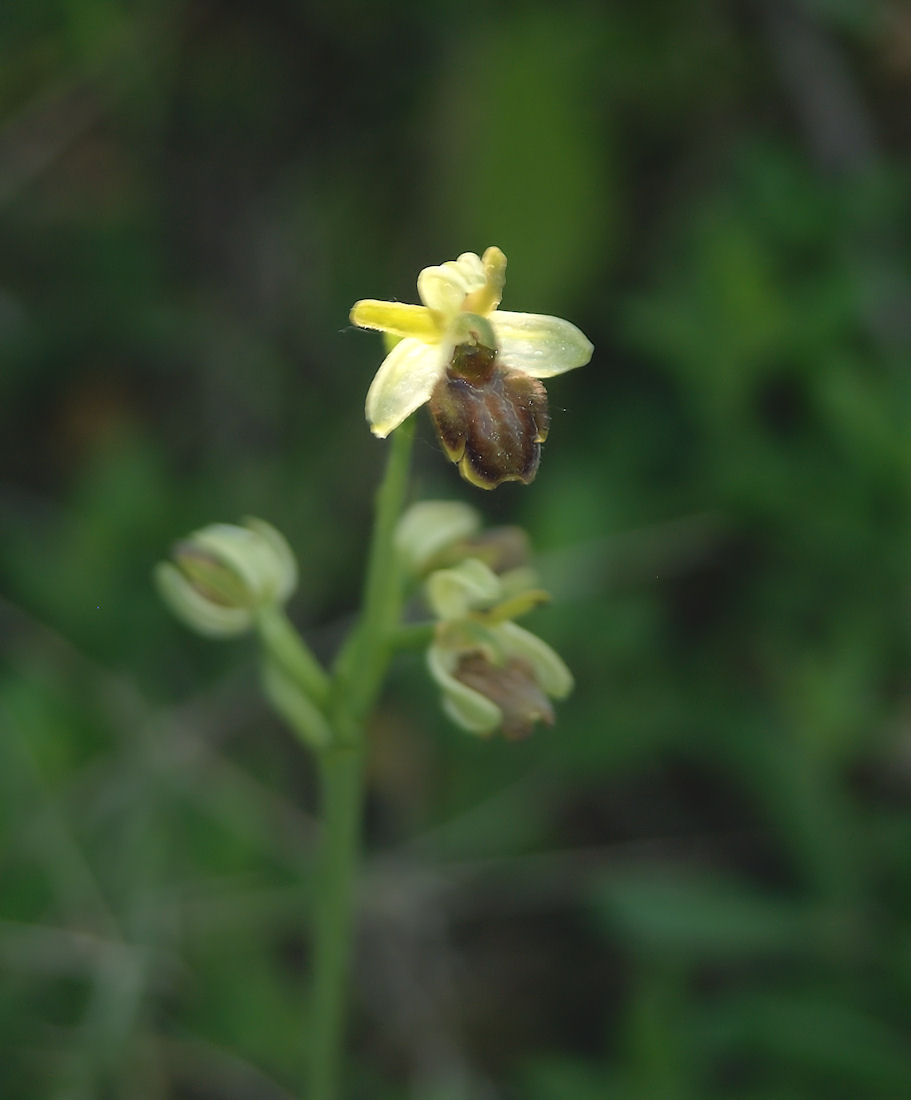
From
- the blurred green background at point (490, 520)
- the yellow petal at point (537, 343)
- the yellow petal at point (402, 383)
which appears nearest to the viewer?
the yellow petal at point (402, 383)

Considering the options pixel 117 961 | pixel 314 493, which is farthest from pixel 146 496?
pixel 117 961

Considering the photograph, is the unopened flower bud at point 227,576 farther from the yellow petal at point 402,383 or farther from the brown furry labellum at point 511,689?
the yellow petal at point 402,383

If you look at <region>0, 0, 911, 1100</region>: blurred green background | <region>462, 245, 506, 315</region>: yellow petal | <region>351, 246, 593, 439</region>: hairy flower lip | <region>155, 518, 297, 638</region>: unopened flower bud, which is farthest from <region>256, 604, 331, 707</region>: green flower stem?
<region>0, 0, 911, 1100</region>: blurred green background

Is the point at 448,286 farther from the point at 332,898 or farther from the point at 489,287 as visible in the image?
the point at 332,898

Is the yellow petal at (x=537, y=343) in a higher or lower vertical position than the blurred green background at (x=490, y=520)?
lower

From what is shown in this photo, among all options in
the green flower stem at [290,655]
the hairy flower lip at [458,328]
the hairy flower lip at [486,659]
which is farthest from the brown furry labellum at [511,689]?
the hairy flower lip at [458,328]

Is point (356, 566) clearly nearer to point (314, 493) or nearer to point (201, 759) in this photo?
point (314, 493)

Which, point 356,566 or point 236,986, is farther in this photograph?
point 356,566
